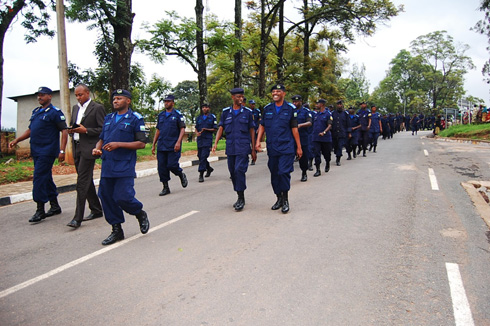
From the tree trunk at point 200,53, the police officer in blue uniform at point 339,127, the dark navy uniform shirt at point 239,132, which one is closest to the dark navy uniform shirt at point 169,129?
the dark navy uniform shirt at point 239,132

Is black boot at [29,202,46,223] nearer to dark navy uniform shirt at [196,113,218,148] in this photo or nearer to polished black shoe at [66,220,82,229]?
polished black shoe at [66,220,82,229]

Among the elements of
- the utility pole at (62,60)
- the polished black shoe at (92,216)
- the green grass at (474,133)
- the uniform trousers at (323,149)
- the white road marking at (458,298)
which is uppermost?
the utility pole at (62,60)

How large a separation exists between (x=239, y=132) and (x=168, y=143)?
86.3 inches

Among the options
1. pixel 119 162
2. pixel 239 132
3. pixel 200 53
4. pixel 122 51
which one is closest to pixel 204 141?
pixel 239 132

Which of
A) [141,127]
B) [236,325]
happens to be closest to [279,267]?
[236,325]

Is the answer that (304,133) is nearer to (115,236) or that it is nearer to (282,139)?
(282,139)

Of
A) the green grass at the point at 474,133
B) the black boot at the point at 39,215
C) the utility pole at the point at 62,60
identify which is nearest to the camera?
the black boot at the point at 39,215

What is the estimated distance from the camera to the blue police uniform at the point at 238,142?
20.2ft

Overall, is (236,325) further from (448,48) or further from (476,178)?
(448,48)

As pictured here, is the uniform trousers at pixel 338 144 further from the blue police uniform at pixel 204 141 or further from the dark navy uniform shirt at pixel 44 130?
the dark navy uniform shirt at pixel 44 130

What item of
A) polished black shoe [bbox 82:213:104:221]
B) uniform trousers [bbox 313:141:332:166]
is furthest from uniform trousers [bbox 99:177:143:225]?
uniform trousers [bbox 313:141:332:166]

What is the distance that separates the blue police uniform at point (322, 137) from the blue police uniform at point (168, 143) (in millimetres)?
4126

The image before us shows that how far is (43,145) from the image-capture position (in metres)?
5.76

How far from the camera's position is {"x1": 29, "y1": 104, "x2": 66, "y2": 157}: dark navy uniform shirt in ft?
18.8
